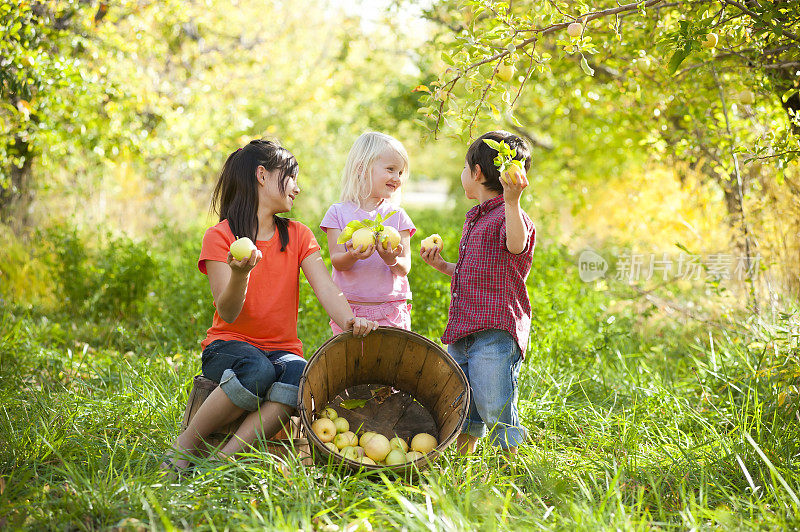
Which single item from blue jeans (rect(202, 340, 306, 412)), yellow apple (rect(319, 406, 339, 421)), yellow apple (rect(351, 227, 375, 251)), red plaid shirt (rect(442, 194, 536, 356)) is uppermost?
yellow apple (rect(351, 227, 375, 251))

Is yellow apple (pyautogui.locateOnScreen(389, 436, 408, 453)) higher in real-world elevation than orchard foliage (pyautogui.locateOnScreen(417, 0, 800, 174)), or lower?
lower

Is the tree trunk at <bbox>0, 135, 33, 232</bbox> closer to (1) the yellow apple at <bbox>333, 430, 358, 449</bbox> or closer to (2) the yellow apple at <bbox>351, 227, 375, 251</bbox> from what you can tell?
(2) the yellow apple at <bbox>351, 227, 375, 251</bbox>

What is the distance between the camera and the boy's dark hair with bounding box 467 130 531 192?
2544mm

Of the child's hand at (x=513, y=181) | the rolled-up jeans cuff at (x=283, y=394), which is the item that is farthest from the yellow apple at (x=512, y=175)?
the rolled-up jeans cuff at (x=283, y=394)

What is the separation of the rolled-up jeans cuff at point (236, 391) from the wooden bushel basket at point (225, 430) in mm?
141

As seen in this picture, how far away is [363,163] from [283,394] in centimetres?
107

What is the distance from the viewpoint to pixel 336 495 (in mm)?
2080

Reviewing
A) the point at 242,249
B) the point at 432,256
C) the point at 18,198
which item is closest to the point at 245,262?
the point at 242,249

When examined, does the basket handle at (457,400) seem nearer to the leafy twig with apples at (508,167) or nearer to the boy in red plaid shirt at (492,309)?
the boy in red plaid shirt at (492,309)

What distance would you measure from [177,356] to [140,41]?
3.40m

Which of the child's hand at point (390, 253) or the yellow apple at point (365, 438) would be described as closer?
the yellow apple at point (365, 438)

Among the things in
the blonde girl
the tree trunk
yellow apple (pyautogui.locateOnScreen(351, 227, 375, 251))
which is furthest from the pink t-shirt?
the tree trunk

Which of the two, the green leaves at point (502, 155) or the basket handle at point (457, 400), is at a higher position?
the green leaves at point (502, 155)

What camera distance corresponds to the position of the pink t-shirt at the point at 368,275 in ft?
9.07
